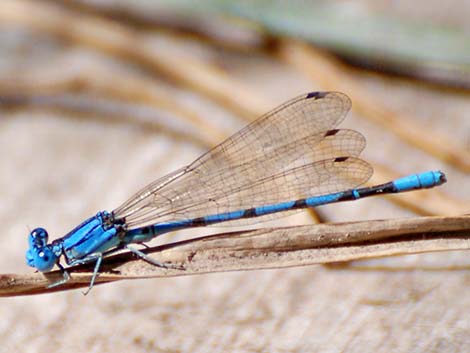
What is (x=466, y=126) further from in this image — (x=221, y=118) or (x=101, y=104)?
(x=101, y=104)

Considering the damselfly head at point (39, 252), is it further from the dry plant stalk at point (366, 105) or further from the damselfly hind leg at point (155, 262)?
the dry plant stalk at point (366, 105)

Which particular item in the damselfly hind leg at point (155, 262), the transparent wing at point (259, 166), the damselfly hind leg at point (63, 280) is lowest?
the damselfly hind leg at point (63, 280)

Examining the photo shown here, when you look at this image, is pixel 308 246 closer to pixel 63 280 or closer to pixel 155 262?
pixel 155 262

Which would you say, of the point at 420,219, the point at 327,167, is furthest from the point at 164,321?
the point at 327,167

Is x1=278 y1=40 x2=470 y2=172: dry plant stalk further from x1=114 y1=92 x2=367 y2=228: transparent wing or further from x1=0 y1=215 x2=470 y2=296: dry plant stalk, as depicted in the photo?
x1=0 y1=215 x2=470 y2=296: dry plant stalk

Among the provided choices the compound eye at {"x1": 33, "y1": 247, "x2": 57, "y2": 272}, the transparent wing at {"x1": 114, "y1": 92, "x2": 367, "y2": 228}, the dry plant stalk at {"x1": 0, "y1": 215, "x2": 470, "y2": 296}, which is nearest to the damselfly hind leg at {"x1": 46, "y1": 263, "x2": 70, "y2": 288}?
the dry plant stalk at {"x1": 0, "y1": 215, "x2": 470, "y2": 296}

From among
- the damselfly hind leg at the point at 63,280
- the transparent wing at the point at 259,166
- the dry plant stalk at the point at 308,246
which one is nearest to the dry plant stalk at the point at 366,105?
the transparent wing at the point at 259,166
